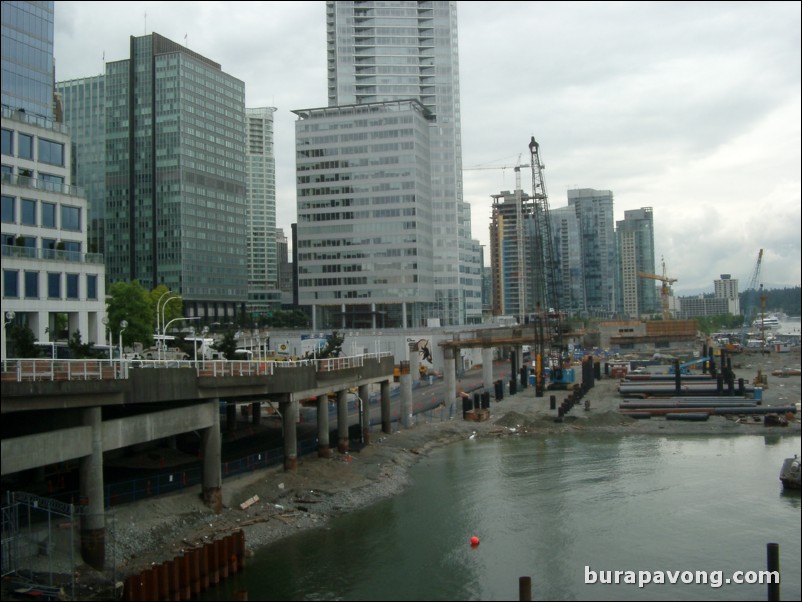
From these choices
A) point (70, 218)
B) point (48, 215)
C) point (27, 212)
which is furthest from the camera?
point (70, 218)

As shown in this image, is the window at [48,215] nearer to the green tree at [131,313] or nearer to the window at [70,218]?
the window at [70,218]

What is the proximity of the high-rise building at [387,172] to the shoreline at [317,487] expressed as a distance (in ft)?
190

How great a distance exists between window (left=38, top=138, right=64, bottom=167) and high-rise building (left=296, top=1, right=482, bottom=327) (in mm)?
74537

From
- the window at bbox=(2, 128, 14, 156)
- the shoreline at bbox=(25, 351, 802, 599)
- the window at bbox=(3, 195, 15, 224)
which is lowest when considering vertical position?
the shoreline at bbox=(25, 351, 802, 599)

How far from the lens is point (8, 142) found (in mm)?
51562

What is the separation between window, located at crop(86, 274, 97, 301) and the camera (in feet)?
184

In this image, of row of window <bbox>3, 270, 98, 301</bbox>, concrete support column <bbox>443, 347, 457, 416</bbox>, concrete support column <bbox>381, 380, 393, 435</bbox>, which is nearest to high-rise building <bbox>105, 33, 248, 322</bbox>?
concrete support column <bbox>443, 347, 457, 416</bbox>

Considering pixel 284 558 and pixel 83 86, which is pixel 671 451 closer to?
pixel 284 558

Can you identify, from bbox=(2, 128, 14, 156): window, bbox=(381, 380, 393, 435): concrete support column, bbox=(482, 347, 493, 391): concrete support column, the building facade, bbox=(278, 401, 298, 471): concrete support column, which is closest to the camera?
bbox=(278, 401, 298, 471): concrete support column

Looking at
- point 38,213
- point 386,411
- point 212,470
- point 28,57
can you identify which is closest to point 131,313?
point 38,213

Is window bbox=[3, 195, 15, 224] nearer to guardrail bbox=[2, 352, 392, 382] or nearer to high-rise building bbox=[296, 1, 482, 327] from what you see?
guardrail bbox=[2, 352, 392, 382]

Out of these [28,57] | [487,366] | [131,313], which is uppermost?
[28,57]

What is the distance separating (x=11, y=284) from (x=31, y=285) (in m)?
1.70

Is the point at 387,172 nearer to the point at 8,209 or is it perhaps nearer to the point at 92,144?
the point at 92,144
